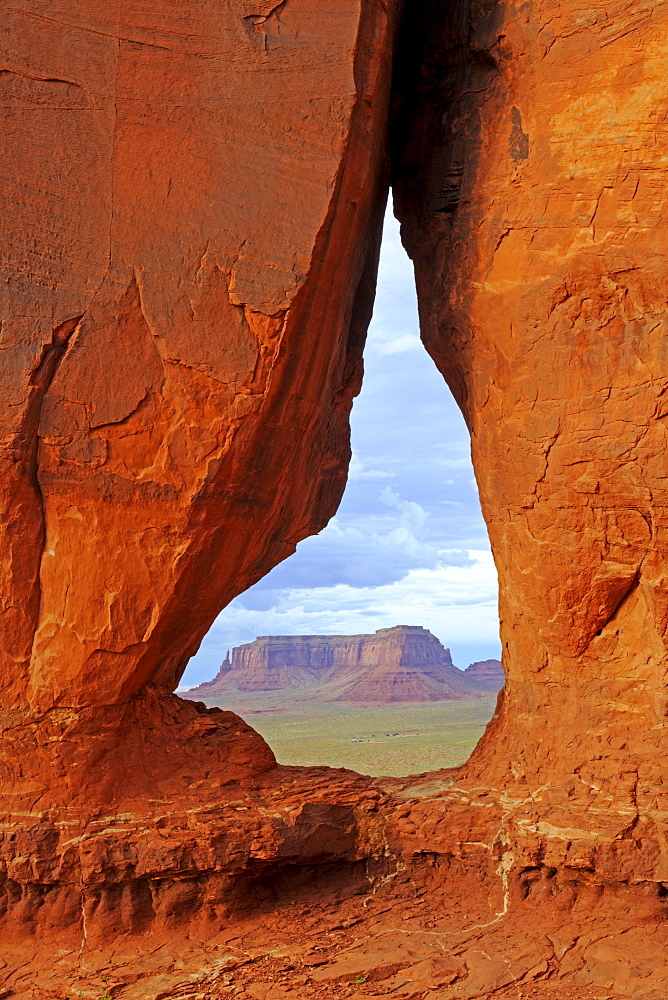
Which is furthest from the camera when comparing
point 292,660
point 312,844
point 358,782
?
point 292,660

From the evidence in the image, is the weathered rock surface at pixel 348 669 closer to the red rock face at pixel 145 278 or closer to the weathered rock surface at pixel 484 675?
the weathered rock surface at pixel 484 675

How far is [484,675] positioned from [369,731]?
108ft

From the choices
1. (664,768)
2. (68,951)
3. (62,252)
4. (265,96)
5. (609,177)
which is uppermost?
(265,96)

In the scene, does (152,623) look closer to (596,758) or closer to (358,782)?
(358,782)

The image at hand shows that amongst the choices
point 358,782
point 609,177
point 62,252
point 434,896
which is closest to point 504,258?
point 609,177

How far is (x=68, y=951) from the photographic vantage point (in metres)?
5.94

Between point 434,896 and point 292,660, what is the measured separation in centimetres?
6236

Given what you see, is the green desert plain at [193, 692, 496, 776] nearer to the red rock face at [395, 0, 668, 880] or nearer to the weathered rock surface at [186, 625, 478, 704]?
the weathered rock surface at [186, 625, 478, 704]

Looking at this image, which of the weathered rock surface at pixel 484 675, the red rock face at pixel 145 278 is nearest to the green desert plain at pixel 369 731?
the weathered rock surface at pixel 484 675

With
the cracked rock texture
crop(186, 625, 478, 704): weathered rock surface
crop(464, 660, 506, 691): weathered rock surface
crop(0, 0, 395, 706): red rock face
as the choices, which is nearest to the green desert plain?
crop(186, 625, 478, 704): weathered rock surface

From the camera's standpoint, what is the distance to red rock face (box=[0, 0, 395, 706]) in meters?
5.94

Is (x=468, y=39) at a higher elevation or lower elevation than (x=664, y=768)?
higher

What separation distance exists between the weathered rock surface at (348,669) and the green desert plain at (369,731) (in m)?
2.61

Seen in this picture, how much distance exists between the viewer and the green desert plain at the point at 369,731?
68.6 ft
